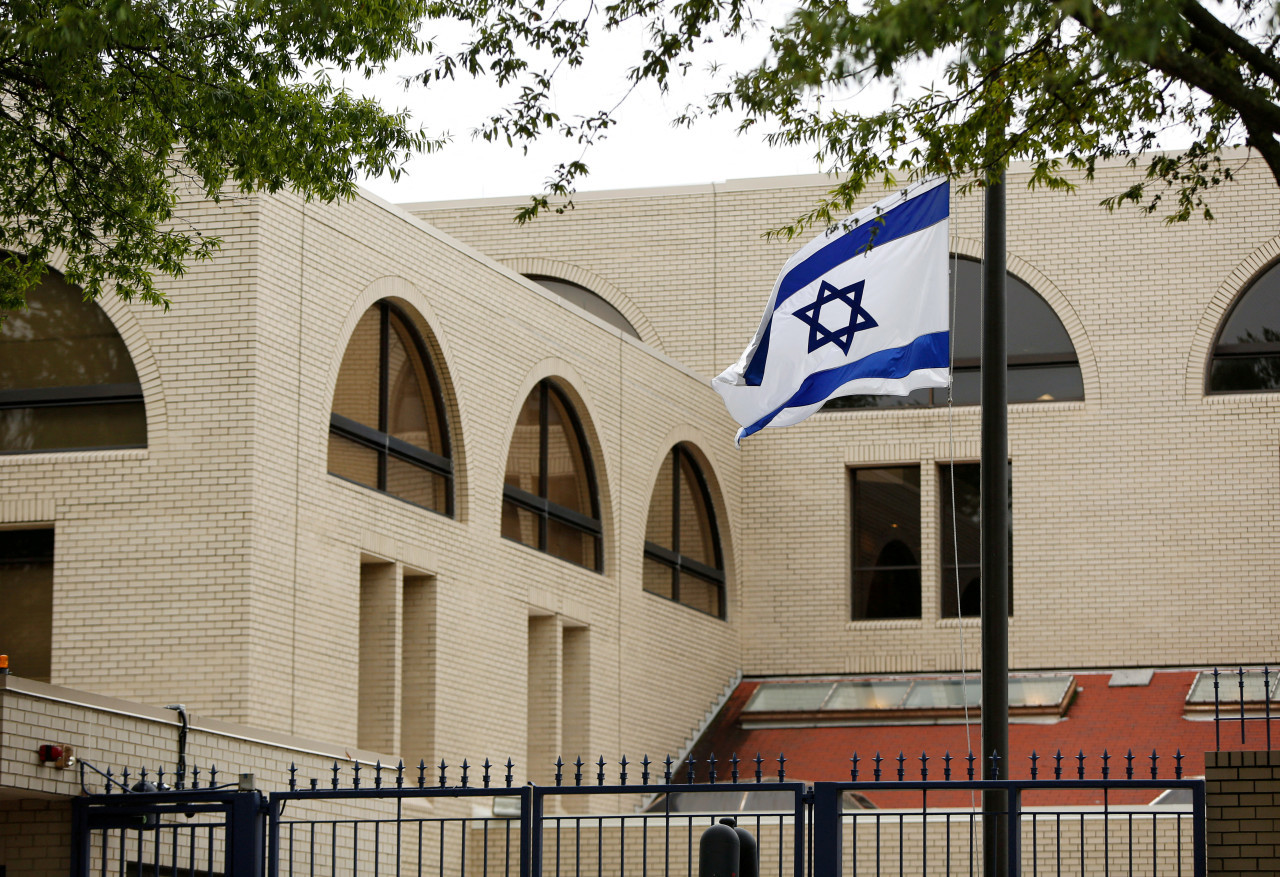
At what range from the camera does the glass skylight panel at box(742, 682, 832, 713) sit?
962 inches

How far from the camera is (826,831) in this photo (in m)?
10.2

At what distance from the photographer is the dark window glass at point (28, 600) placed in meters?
16.8

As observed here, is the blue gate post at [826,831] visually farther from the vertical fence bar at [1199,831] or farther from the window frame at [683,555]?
the window frame at [683,555]

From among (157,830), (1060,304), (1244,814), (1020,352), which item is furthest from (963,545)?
(1244,814)

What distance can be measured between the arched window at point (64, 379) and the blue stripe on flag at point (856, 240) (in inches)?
227

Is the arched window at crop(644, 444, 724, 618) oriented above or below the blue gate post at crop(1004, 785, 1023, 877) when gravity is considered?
above

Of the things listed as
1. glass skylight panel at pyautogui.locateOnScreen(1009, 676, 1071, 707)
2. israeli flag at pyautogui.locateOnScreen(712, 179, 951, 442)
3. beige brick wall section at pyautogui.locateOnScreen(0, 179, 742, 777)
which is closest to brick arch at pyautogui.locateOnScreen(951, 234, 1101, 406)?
glass skylight panel at pyautogui.locateOnScreen(1009, 676, 1071, 707)

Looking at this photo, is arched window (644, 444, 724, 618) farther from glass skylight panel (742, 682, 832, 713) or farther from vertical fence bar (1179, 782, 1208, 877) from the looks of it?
vertical fence bar (1179, 782, 1208, 877)

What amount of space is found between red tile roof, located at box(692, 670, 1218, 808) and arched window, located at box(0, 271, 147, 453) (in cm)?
913

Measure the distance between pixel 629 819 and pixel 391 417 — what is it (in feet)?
15.3

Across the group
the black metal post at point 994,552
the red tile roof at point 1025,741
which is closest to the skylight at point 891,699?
the red tile roof at point 1025,741

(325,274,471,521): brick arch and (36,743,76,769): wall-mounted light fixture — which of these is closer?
(36,743,76,769): wall-mounted light fixture

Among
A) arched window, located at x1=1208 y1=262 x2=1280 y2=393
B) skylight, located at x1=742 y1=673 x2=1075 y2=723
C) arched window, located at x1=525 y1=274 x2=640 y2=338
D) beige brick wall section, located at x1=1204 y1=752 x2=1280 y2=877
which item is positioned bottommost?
beige brick wall section, located at x1=1204 y1=752 x2=1280 y2=877

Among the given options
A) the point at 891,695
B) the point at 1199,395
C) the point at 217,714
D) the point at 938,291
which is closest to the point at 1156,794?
the point at 891,695
